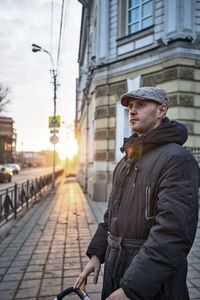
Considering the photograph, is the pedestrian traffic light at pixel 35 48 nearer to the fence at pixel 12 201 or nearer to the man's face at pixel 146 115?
the fence at pixel 12 201

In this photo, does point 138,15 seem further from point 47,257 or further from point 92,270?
point 92,270

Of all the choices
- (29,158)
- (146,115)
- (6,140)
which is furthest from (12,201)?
(29,158)

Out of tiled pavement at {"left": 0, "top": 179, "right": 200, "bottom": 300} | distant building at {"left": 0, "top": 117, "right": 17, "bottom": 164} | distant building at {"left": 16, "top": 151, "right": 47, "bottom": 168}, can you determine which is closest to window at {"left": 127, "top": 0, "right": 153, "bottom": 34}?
tiled pavement at {"left": 0, "top": 179, "right": 200, "bottom": 300}

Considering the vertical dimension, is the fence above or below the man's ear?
below

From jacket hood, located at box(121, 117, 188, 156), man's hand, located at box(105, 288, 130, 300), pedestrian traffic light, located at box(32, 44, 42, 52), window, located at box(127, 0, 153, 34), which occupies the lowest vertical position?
man's hand, located at box(105, 288, 130, 300)

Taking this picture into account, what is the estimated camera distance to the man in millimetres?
1270

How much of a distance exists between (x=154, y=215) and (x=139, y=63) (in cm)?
891

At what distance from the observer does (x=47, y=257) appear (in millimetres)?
4449

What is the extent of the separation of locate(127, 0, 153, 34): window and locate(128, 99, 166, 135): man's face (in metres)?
8.94

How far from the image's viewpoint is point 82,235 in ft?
19.1

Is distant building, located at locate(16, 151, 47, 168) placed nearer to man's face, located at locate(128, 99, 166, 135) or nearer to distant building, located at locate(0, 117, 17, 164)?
distant building, located at locate(0, 117, 17, 164)

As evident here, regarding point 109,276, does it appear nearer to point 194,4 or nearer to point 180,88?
point 180,88

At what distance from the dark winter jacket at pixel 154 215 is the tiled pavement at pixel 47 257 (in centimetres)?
198

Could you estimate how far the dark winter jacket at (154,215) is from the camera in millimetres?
1266
